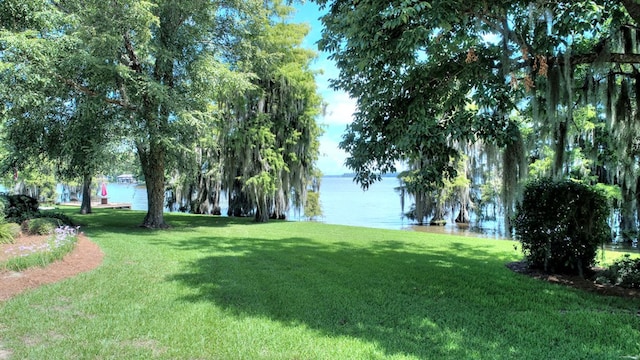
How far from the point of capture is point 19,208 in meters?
10.8

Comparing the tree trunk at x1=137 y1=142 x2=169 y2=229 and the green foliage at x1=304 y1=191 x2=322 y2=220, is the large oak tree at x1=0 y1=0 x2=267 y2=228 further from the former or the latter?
the green foliage at x1=304 y1=191 x2=322 y2=220

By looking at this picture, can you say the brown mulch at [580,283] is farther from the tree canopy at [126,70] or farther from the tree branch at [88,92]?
the tree branch at [88,92]

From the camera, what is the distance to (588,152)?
8.61m

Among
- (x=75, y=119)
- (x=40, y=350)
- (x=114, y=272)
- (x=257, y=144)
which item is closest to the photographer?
(x=40, y=350)

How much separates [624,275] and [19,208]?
13.5 metres

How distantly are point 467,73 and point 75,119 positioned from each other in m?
10.7

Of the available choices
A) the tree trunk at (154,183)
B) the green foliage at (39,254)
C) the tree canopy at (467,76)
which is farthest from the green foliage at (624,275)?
the tree trunk at (154,183)

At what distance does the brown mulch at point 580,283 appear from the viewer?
17.6 ft

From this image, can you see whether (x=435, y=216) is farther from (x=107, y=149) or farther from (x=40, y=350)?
(x=40, y=350)

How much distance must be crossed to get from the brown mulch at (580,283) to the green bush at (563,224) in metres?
0.24

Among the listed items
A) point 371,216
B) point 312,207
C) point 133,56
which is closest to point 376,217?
point 371,216

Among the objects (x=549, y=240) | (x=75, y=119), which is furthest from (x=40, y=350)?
(x=75, y=119)

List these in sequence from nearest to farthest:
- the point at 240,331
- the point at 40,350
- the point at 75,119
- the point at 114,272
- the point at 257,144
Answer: the point at 40,350
the point at 240,331
the point at 114,272
the point at 75,119
the point at 257,144

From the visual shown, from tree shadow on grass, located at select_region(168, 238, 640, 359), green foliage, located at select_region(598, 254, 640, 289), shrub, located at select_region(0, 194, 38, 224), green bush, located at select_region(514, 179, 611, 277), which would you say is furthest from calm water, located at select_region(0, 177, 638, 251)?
shrub, located at select_region(0, 194, 38, 224)
